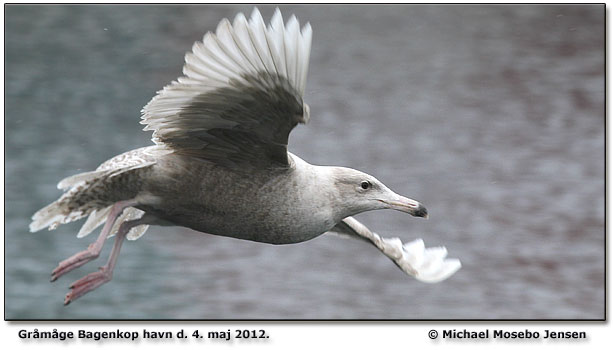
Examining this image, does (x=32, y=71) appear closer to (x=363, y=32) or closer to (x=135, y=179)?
(x=363, y=32)

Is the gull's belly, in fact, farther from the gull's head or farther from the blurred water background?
the blurred water background

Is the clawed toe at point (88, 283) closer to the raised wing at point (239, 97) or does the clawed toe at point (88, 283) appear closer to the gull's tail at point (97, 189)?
the gull's tail at point (97, 189)

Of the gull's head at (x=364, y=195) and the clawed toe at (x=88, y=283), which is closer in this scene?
the clawed toe at (x=88, y=283)

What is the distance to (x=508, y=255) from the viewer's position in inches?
310

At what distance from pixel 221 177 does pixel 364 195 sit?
51cm

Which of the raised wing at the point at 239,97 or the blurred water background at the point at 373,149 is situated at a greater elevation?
the blurred water background at the point at 373,149

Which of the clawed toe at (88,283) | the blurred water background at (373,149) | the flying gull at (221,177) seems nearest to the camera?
the flying gull at (221,177)

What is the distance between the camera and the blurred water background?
662cm

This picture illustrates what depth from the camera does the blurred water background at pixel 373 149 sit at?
6.62 meters

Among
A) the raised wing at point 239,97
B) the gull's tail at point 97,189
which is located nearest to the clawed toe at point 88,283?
the gull's tail at point 97,189

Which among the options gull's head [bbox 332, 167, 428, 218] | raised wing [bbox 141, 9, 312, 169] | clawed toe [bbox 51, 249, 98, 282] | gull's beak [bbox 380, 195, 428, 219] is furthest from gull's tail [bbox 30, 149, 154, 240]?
gull's beak [bbox 380, 195, 428, 219]

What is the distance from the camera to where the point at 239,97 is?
3018 millimetres

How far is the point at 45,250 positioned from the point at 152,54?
154 inches

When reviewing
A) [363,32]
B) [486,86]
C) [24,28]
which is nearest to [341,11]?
[363,32]
